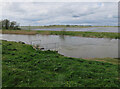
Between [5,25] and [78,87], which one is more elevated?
[5,25]

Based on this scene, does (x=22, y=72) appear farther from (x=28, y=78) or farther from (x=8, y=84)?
(x=8, y=84)

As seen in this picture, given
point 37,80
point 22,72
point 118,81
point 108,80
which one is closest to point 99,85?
point 108,80

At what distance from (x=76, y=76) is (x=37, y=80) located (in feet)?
8.83

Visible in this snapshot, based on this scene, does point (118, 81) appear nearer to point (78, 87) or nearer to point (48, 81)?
point (78, 87)

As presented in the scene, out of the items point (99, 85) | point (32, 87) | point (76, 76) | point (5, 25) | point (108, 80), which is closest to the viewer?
point (32, 87)

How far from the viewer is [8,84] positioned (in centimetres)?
569

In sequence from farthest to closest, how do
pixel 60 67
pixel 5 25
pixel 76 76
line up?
pixel 5 25, pixel 60 67, pixel 76 76

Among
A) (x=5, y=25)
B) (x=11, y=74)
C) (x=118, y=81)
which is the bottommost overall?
(x=118, y=81)

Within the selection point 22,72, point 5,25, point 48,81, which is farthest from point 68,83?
point 5,25

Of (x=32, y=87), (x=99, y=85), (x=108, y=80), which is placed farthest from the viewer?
(x=108, y=80)

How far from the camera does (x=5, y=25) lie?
242ft

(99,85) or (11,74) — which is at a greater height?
(11,74)

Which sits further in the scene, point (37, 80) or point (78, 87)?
point (37, 80)

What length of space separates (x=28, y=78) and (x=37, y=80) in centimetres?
60
